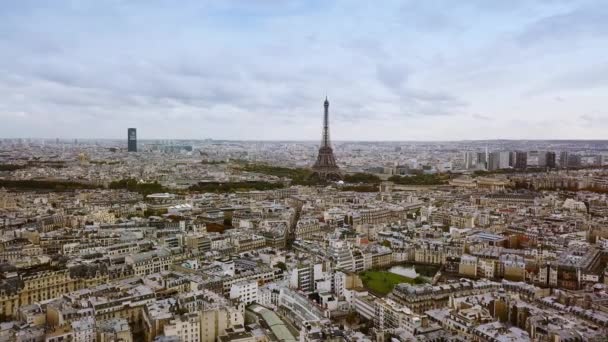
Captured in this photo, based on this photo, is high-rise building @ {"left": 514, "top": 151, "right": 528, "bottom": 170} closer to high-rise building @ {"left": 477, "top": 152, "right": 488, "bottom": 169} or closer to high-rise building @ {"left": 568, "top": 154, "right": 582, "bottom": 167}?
high-rise building @ {"left": 477, "top": 152, "right": 488, "bottom": 169}

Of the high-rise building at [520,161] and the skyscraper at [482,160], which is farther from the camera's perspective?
the skyscraper at [482,160]

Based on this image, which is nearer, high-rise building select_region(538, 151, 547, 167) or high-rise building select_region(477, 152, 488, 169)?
high-rise building select_region(538, 151, 547, 167)

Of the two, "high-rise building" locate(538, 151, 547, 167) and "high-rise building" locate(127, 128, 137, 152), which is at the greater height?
"high-rise building" locate(127, 128, 137, 152)

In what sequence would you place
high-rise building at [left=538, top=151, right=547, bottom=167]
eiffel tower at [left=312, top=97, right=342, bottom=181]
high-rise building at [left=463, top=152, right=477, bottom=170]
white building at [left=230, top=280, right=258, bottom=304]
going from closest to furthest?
1. white building at [left=230, top=280, right=258, bottom=304]
2. eiffel tower at [left=312, top=97, right=342, bottom=181]
3. high-rise building at [left=538, top=151, right=547, bottom=167]
4. high-rise building at [left=463, top=152, right=477, bottom=170]

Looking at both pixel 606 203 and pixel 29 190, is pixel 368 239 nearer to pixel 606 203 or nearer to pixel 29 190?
pixel 606 203

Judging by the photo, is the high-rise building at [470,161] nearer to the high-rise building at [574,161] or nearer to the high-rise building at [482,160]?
the high-rise building at [482,160]

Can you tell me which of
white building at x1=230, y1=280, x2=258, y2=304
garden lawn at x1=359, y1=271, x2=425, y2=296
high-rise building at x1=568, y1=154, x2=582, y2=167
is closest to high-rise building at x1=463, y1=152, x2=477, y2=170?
high-rise building at x1=568, y1=154, x2=582, y2=167

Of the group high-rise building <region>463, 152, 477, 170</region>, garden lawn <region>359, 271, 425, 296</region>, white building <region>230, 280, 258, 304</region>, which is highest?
high-rise building <region>463, 152, 477, 170</region>

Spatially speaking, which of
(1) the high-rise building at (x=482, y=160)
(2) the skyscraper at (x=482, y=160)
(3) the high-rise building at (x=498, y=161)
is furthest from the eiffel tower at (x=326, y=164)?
(1) the high-rise building at (x=482, y=160)

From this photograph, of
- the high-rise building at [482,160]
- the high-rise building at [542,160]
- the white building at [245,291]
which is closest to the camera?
the white building at [245,291]

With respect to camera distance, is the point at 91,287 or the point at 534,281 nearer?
the point at 91,287

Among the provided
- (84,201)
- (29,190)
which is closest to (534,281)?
(84,201)
